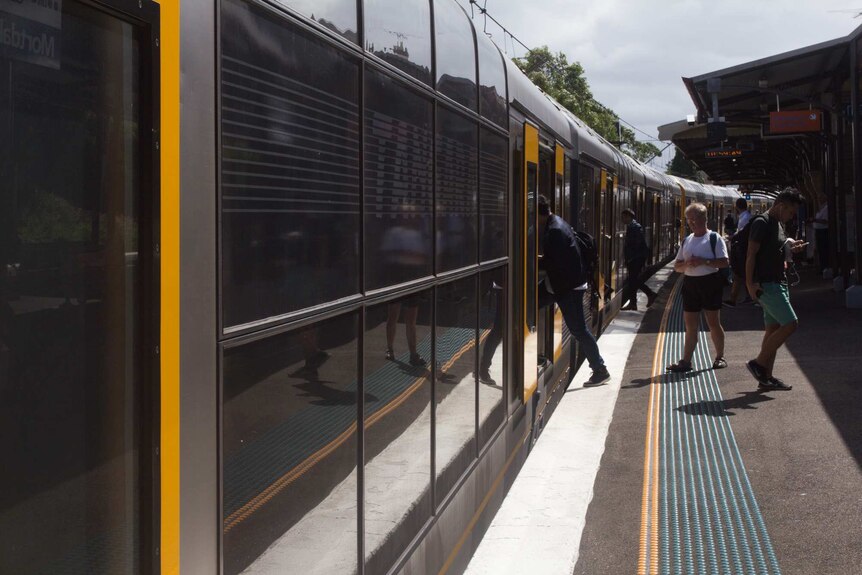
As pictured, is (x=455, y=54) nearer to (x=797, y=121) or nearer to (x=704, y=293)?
(x=704, y=293)

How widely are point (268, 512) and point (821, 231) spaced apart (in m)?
22.4

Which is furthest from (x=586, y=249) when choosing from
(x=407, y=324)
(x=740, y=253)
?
(x=407, y=324)

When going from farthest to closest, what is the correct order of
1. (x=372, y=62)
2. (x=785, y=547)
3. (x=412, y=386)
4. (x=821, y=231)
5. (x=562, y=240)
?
(x=821, y=231) < (x=562, y=240) < (x=785, y=547) < (x=412, y=386) < (x=372, y=62)

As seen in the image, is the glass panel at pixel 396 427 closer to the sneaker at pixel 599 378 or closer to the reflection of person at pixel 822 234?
the sneaker at pixel 599 378

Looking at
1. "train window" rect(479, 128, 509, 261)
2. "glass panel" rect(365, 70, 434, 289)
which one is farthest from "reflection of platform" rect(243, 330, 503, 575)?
"train window" rect(479, 128, 509, 261)

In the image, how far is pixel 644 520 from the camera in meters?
5.91

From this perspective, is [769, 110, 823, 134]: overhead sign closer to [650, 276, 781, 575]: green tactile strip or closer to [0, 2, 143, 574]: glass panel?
[650, 276, 781, 575]: green tactile strip

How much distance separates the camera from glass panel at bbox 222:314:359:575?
2246 mm

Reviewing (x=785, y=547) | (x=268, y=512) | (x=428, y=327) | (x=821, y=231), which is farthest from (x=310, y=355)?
(x=821, y=231)

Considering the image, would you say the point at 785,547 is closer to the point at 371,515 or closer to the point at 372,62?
the point at 371,515

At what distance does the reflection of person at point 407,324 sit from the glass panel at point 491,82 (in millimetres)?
1729

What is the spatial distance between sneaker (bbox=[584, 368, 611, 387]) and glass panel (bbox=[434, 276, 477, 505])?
5.22 meters

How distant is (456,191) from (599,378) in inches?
231

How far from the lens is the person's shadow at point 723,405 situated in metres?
8.68
